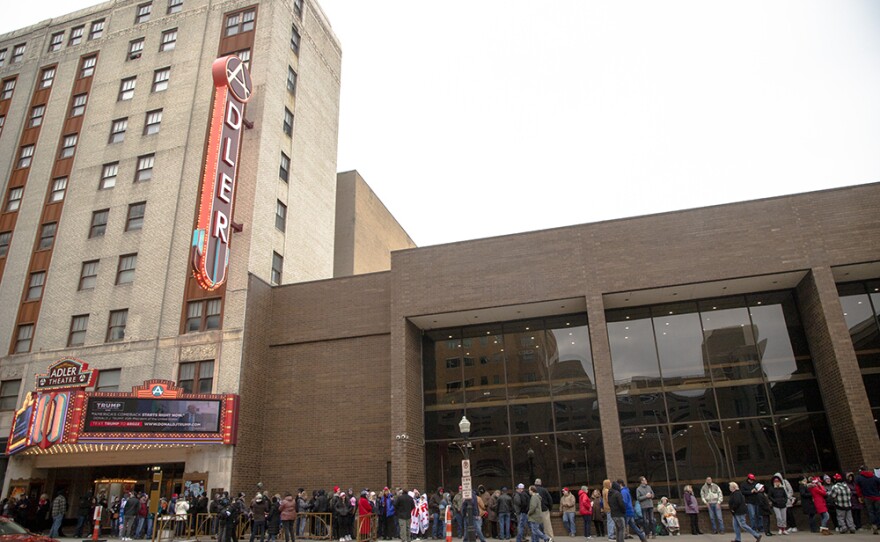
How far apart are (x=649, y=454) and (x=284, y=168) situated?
79.0ft

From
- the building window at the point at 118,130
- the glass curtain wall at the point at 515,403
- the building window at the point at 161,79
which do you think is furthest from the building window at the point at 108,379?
the building window at the point at 161,79

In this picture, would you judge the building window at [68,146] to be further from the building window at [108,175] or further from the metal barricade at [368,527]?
the metal barricade at [368,527]

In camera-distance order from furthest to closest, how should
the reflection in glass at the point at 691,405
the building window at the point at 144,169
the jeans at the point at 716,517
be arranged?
the building window at the point at 144,169 → the reflection in glass at the point at 691,405 → the jeans at the point at 716,517

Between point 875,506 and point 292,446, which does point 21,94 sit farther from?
point 875,506

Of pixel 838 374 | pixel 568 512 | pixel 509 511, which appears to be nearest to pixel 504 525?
pixel 509 511

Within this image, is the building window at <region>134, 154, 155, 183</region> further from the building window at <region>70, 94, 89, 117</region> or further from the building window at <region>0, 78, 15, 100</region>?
the building window at <region>0, 78, 15, 100</region>

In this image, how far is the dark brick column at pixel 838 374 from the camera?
837 inches

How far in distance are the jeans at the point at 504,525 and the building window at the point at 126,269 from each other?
22134mm

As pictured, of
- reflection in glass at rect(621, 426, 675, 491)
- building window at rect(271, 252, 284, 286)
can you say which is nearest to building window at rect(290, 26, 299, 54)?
building window at rect(271, 252, 284, 286)

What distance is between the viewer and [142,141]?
34469 millimetres

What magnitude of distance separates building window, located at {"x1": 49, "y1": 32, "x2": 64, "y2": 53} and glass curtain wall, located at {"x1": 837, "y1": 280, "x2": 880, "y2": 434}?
48.1 metres

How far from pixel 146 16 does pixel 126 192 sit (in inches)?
538

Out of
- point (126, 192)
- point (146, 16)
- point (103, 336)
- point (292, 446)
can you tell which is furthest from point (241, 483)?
point (146, 16)

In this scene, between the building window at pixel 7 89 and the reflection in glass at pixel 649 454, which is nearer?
the reflection in glass at pixel 649 454
